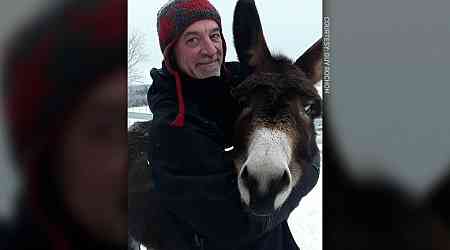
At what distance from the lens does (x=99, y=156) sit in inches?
94.0

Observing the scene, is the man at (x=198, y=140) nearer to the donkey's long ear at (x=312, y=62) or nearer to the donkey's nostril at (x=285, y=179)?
the donkey's nostril at (x=285, y=179)

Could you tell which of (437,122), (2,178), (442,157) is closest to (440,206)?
(442,157)

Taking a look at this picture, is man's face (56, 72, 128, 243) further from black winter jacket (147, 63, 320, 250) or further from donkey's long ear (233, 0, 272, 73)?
donkey's long ear (233, 0, 272, 73)

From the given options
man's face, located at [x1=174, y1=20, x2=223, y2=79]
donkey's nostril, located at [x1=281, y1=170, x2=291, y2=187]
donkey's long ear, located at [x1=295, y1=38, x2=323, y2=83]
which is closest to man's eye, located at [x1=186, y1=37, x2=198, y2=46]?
man's face, located at [x1=174, y1=20, x2=223, y2=79]

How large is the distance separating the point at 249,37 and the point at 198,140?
1.89ft

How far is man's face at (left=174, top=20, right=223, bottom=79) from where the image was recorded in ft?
7.66

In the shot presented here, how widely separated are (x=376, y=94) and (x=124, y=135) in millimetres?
1281

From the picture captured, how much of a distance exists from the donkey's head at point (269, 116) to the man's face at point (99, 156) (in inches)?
23.8

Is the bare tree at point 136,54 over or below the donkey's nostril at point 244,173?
over

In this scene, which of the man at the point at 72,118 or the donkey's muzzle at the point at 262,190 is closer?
the donkey's muzzle at the point at 262,190

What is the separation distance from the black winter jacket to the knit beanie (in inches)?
Answer: 1.2

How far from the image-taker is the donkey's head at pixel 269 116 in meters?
2.25

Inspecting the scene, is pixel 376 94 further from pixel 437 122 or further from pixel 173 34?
pixel 173 34

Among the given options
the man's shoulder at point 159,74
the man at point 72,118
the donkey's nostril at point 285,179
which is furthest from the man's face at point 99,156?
the donkey's nostril at point 285,179
